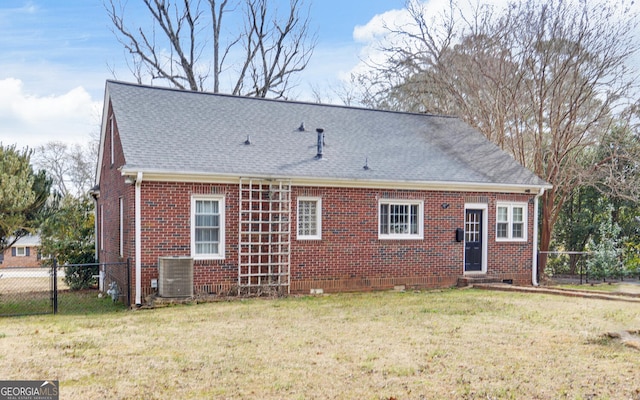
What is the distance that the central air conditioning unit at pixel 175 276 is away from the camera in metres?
12.0

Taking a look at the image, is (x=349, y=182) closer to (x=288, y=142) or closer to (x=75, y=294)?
(x=288, y=142)

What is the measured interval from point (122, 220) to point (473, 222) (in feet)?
32.1

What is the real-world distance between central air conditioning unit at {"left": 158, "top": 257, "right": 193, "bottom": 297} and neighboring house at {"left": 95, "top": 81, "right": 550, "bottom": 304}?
17.9 inches

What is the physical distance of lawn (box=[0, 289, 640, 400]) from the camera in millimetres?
6043

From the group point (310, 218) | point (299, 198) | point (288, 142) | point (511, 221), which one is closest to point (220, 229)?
point (299, 198)

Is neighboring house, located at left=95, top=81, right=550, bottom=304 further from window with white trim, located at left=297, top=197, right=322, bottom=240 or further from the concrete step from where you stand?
the concrete step

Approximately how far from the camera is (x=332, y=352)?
7652 millimetres

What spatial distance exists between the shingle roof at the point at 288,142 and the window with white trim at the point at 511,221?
82 centimetres

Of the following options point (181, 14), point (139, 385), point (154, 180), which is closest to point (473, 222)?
point (154, 180)

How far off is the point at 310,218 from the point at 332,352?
679cm

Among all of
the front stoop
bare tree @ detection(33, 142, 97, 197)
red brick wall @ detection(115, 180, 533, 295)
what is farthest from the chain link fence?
bare tree @ detection(33, 142, 97, 197)

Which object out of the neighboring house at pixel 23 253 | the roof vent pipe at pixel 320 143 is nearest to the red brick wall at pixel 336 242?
the roof vent pipe at pixel 320 143

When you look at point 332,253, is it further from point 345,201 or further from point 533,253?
point 533,253

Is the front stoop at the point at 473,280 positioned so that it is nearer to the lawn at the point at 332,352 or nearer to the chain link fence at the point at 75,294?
the lawn at the point at 332,352
